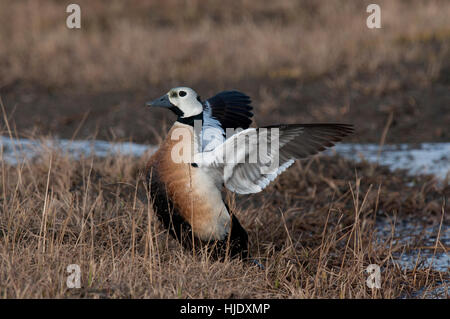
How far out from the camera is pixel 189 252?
3.52 metres

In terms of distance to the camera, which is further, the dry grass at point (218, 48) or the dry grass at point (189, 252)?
the dry grass at point (218, 48)

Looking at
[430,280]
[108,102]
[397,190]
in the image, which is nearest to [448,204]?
[397,190]

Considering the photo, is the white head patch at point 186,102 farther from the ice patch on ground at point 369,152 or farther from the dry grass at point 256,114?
the ice patch on ground at point 369,152

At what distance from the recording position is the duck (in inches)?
126

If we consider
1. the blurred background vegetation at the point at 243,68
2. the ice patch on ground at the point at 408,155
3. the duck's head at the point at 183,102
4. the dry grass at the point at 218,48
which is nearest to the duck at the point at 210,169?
the duck's head at the point at 183,102

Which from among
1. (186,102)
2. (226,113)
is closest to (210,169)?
(186,102)

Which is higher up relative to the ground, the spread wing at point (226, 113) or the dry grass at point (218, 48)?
the dry grass at point (218, 48)

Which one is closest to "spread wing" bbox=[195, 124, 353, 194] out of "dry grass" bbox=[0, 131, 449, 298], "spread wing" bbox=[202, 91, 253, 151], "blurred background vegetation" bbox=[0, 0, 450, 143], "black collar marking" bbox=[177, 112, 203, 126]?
"black collar marking" bbox=[177, 112, 203, 126]

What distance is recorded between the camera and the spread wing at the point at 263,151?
314 cm

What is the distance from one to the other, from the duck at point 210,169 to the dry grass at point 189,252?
0.45ft

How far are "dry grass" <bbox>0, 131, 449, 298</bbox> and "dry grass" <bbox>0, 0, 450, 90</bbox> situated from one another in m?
3.46

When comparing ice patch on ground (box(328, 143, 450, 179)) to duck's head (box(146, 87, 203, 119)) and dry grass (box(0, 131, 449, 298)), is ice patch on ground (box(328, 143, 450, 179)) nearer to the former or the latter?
dry grass (box(0, 131, 449, 298))

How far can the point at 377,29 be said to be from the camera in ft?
31.5
